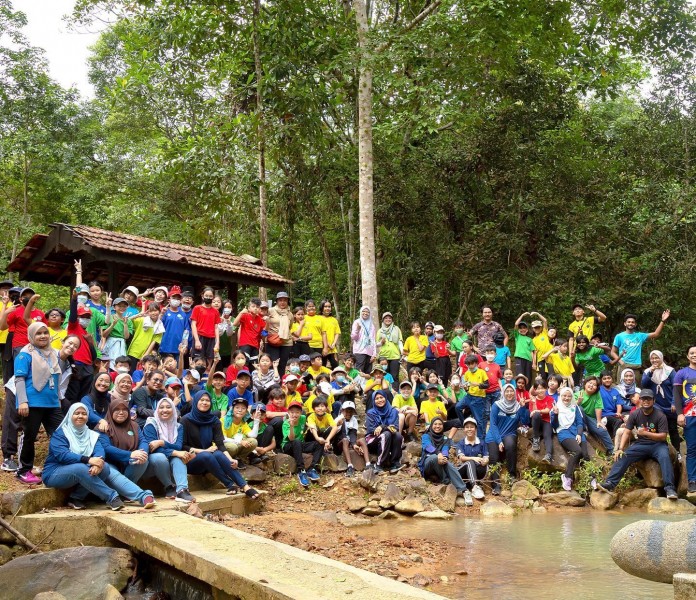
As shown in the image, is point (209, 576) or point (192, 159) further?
point (192, 159)

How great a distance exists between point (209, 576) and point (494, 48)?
46.1 feet

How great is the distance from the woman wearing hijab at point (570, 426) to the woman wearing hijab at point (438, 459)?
72.7 inches

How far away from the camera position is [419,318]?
21516mm

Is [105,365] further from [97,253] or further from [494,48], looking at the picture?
[494,48]

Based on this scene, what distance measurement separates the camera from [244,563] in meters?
6.04

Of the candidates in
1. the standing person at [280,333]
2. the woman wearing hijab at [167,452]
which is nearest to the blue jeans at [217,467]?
the woman wearing hijab at [167,452]

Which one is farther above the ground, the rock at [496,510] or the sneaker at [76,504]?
the sneaker at [76,504]

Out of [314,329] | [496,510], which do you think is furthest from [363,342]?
[496,510]

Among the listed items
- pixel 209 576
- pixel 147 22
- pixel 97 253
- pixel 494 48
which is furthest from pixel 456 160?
pixel 209 576

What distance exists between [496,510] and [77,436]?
239 inches

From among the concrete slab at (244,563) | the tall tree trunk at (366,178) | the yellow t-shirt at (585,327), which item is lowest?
the concrete slab at (244,563)

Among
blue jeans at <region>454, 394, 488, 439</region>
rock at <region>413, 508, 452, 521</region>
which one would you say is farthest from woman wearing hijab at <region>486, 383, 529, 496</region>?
rock at <region>413, 508, 452, 521</region>

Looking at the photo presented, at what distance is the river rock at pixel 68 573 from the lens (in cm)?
650

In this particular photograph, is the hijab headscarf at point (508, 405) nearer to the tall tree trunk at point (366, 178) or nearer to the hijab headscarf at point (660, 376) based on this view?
the hijab headscarf at point (660, 376)
